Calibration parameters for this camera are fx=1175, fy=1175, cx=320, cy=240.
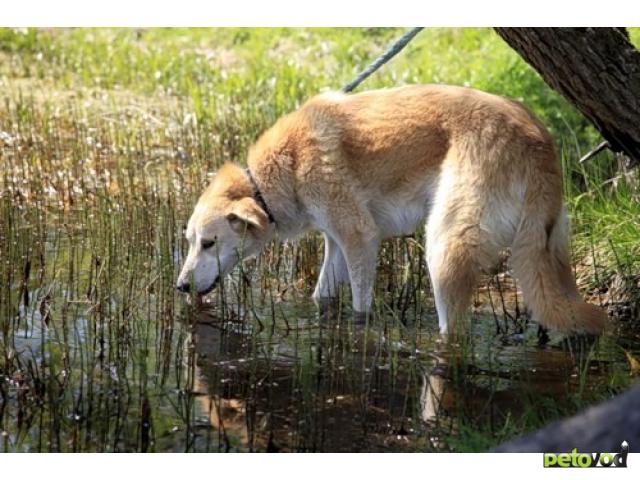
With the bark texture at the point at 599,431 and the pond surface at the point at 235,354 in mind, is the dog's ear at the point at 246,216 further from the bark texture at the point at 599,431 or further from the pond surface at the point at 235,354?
the bark texture at the point at 599,431

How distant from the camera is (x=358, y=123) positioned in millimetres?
7238

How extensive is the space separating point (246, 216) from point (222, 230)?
18 cm

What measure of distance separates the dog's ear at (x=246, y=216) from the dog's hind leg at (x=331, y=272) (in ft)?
1.80

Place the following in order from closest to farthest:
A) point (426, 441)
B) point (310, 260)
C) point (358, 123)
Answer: point (426, 441) → point (358, 123) → point (310, 260)

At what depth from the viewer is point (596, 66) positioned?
6.25 m

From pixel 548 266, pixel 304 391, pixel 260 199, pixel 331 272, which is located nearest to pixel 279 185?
pixel 260 199

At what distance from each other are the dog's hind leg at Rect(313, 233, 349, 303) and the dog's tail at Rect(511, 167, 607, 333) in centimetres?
139

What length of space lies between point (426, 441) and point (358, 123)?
2560mm

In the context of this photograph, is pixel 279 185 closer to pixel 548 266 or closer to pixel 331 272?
pixel 331 272

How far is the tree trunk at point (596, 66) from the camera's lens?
6.21m

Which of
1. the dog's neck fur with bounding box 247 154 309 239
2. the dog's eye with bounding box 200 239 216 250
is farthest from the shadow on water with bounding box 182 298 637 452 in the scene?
the dog's neck fur with bounding box 247 154 309 239

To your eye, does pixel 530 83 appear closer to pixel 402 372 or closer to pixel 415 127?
pixel 415 127

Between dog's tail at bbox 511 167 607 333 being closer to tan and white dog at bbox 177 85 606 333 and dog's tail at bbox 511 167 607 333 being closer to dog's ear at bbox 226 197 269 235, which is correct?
tan and white dog at bbox 177 85 606 333
